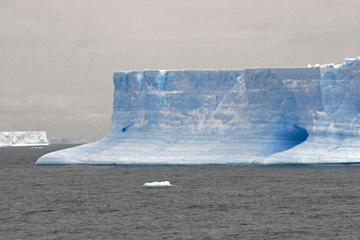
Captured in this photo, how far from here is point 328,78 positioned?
151 ft

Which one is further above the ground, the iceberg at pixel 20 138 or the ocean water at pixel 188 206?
the ocean water at pixel 188 206

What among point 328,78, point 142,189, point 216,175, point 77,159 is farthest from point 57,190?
point 328,78

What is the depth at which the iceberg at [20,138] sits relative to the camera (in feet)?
427

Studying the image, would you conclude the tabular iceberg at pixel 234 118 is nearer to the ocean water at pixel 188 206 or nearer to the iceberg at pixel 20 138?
the ocean water at pixel 188 206

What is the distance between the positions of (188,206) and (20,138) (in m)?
105

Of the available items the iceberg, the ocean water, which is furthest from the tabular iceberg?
the iceberg

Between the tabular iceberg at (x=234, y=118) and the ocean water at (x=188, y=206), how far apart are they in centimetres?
171

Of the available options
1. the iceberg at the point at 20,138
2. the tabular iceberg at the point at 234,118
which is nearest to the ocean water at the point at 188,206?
the tabular iceberg at the point at 234,118

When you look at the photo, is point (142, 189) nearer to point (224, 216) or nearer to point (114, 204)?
point (114, 204)

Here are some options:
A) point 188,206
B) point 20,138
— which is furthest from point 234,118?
point 20,138

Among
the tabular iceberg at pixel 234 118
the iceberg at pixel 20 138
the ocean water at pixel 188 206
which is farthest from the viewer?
the iceberg at pixel 20 138

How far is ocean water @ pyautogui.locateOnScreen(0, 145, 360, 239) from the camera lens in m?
23.6

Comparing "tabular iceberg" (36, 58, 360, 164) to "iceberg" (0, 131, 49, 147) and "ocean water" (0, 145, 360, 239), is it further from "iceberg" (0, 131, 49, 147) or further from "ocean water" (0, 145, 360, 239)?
"iceberg" (0, 131, 49, 147)

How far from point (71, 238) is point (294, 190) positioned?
48.9 ft
